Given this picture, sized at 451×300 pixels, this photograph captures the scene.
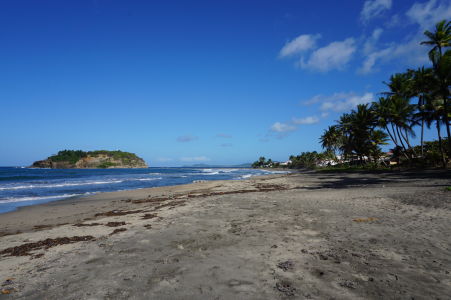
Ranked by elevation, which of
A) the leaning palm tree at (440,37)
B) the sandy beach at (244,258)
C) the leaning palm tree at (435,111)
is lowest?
the sandy beach at (244,258)

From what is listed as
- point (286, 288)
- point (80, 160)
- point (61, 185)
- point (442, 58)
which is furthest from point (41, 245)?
point (80, 160)

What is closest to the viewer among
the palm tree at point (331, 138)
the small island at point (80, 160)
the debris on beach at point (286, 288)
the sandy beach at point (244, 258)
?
the debris on beach at point (286, 288)

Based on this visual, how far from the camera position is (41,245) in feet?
23.4

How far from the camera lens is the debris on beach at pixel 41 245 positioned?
6.61 metres

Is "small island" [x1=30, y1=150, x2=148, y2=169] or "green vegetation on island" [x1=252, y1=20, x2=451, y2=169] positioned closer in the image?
"green vegetation on island" [x1=252, y1=20, x2=451, y2=169]

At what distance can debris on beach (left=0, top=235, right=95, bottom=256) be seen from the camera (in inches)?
260

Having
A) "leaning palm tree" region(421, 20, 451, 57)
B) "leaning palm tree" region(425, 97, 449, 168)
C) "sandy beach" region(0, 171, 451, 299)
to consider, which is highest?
"leaning palm tree" region(421, 20, 451, 57)

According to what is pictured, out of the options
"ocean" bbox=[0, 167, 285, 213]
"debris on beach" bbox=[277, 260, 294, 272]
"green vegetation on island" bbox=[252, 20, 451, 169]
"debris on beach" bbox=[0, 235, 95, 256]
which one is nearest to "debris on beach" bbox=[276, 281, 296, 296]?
"debris on beach" bbox=[277, 260, 294, 272]

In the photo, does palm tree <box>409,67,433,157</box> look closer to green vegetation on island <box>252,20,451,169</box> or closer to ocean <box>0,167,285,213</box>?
green vegetation on island <box>252,20,451,169</box>

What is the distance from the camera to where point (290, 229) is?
23.7 feet

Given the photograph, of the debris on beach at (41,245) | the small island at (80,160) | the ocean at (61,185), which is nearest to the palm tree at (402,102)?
the ocean at (61,185)

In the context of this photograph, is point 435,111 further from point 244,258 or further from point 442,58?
point 244,258

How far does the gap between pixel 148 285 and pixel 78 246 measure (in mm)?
3702

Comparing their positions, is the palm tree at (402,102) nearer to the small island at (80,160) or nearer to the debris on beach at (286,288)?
the debris on beach at (286,288)
